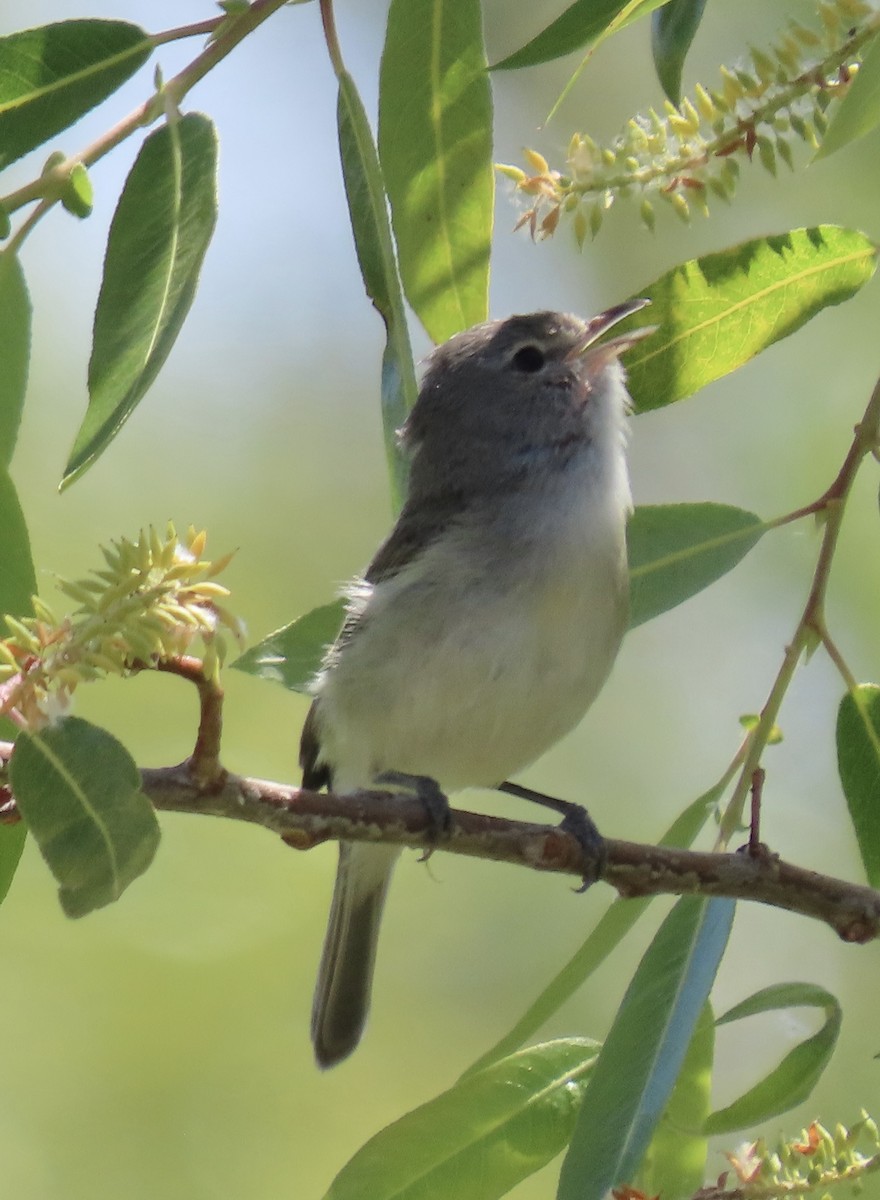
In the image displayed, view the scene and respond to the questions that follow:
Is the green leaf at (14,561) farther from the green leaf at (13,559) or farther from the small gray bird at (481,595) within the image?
the small gray bird at (481,595)

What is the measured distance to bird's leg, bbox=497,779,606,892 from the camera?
1865 mm

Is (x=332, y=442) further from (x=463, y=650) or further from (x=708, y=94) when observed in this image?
(x=708, y=94)

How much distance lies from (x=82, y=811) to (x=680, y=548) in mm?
1168

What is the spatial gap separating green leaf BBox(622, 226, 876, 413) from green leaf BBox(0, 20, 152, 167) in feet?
2.36

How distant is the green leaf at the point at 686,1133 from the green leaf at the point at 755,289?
2.71 feet

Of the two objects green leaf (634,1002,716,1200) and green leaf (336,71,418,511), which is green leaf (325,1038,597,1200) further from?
green leaf (336,71,418,511)

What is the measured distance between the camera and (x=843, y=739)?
207cm

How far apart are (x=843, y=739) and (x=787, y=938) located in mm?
2836

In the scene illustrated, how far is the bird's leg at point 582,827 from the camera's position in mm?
1865

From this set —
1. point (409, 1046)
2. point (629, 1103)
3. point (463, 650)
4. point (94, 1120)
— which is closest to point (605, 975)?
point (409, 1046)

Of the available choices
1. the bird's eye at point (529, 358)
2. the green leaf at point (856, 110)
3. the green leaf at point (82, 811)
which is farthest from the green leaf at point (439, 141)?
the bird's eye at point (529, 358)

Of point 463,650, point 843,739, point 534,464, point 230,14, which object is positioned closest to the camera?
point 230,14

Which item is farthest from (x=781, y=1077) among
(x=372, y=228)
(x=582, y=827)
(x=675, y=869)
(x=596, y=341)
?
(x=596, y=341)

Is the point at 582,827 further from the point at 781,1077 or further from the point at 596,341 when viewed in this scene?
the point at 596,341
